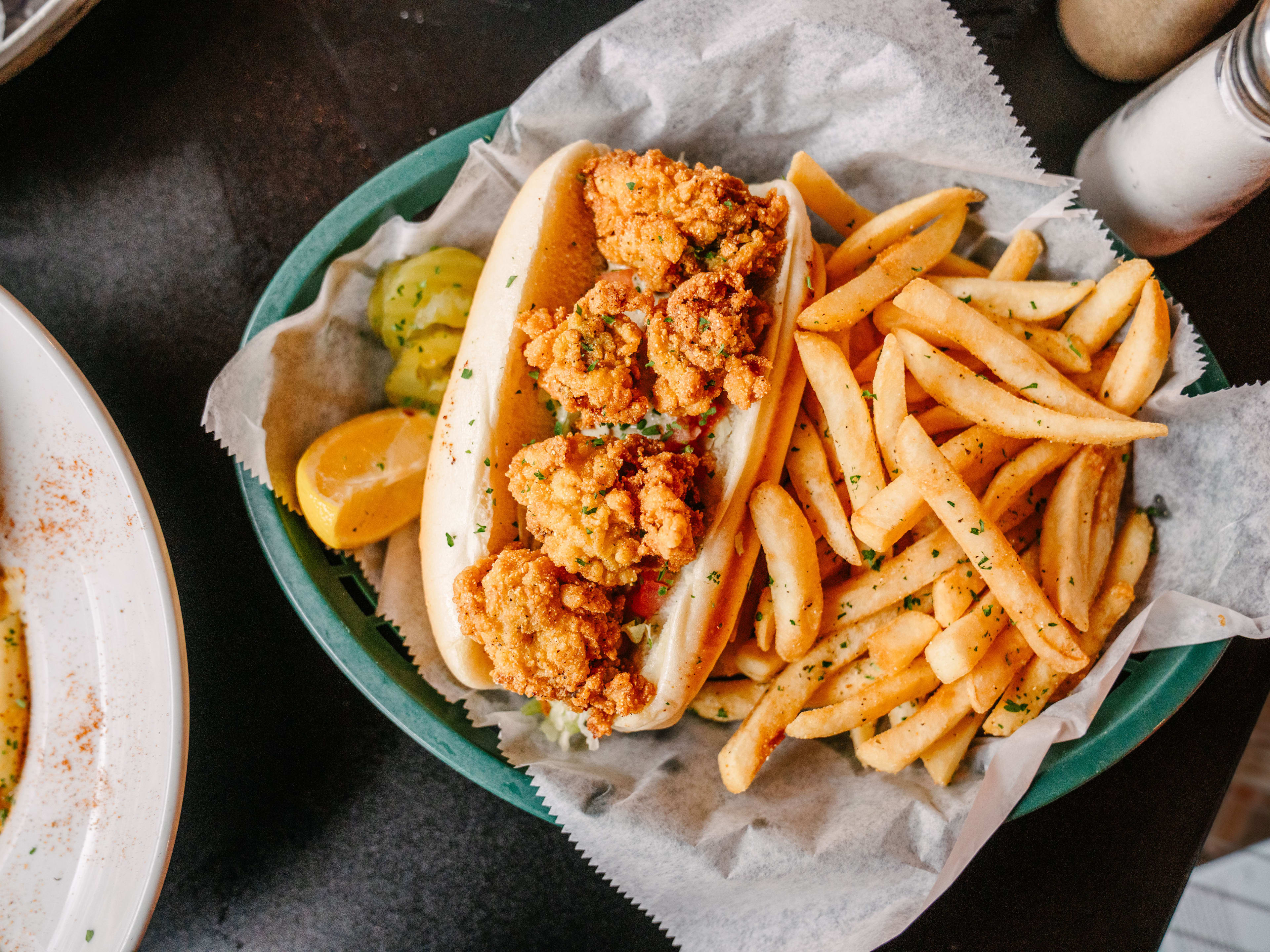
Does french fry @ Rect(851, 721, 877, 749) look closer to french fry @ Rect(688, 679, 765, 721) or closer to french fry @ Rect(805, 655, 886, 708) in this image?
french fry @ Rect(805, 655, 886, 708)

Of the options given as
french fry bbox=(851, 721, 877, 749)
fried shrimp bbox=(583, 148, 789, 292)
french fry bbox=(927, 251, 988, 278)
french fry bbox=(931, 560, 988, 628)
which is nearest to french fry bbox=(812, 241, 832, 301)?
fried shrimp bbox=(583, 148, 789, 292)

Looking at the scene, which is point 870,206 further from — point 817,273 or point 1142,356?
point 1142,356

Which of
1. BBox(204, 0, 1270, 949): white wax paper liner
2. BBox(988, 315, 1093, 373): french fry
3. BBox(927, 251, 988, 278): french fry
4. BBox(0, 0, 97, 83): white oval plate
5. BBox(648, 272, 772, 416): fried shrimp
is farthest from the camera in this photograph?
BBox(0, 0, 97, 83): white oval plate

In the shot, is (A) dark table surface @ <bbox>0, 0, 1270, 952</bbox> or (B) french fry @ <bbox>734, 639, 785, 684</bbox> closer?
(B) french fry @ <bbox>734, 639, 785, 684</bbox>

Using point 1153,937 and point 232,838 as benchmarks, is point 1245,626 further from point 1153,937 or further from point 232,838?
point 232,838

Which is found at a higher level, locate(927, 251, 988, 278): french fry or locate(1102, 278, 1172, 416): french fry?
locate(927, 251, 988, 278): french fry

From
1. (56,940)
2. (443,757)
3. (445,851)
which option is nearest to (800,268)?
(443,757)

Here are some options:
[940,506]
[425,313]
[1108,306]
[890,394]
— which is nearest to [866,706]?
[940,506]
